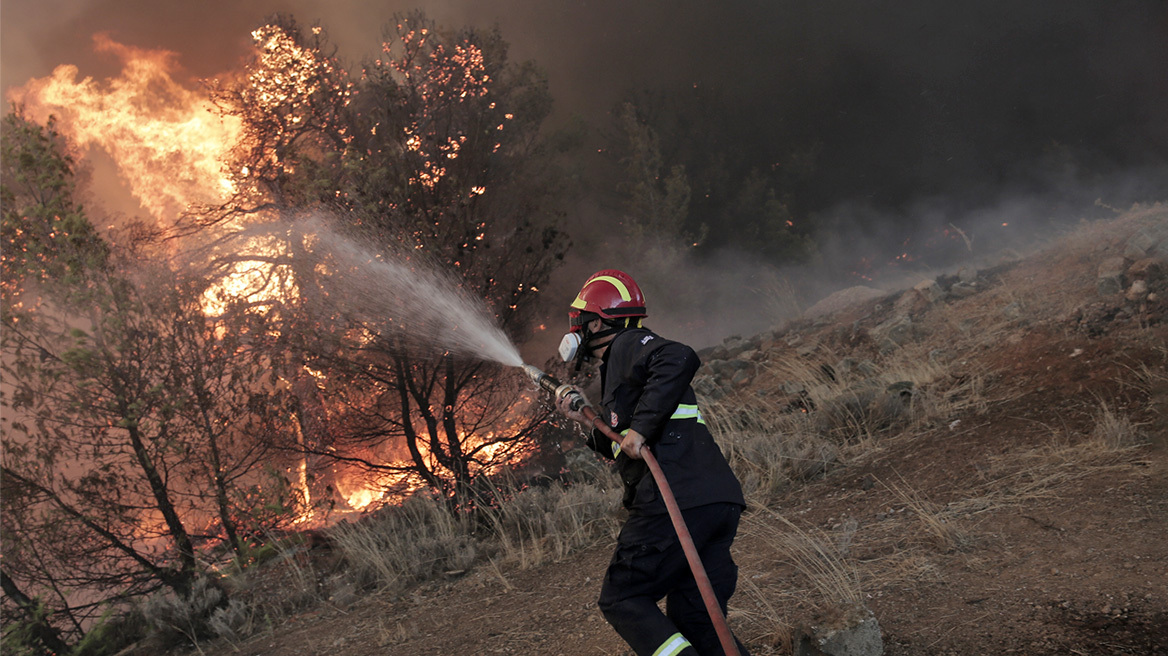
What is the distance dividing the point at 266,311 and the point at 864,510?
4946mm

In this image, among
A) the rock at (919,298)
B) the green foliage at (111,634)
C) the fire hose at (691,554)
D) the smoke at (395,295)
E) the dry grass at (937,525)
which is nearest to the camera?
the fire hose at (691,554)

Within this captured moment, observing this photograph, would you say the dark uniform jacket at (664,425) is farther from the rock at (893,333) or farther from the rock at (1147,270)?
the rock at (893,333)

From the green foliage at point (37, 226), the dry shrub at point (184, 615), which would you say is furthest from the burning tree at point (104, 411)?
the dry shrub at point (184, 615)

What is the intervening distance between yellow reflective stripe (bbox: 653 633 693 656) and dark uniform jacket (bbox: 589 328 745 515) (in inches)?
16.5

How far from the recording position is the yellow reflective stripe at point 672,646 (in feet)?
8.40

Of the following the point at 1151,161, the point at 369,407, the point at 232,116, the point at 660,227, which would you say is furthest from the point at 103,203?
the point at 1151,161

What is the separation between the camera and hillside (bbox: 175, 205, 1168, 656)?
3408mm

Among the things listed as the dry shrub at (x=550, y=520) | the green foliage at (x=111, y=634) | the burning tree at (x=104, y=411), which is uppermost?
the burning tree at (x=104, y=411)

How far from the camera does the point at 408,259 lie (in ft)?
21.3

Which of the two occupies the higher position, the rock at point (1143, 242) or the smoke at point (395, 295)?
the smoke at point (395, 295)

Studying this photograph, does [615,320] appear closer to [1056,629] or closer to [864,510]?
[1056,629]

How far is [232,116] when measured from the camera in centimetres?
1034

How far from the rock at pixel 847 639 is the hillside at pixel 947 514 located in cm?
9

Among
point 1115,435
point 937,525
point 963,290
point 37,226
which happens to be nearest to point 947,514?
point 937,525
